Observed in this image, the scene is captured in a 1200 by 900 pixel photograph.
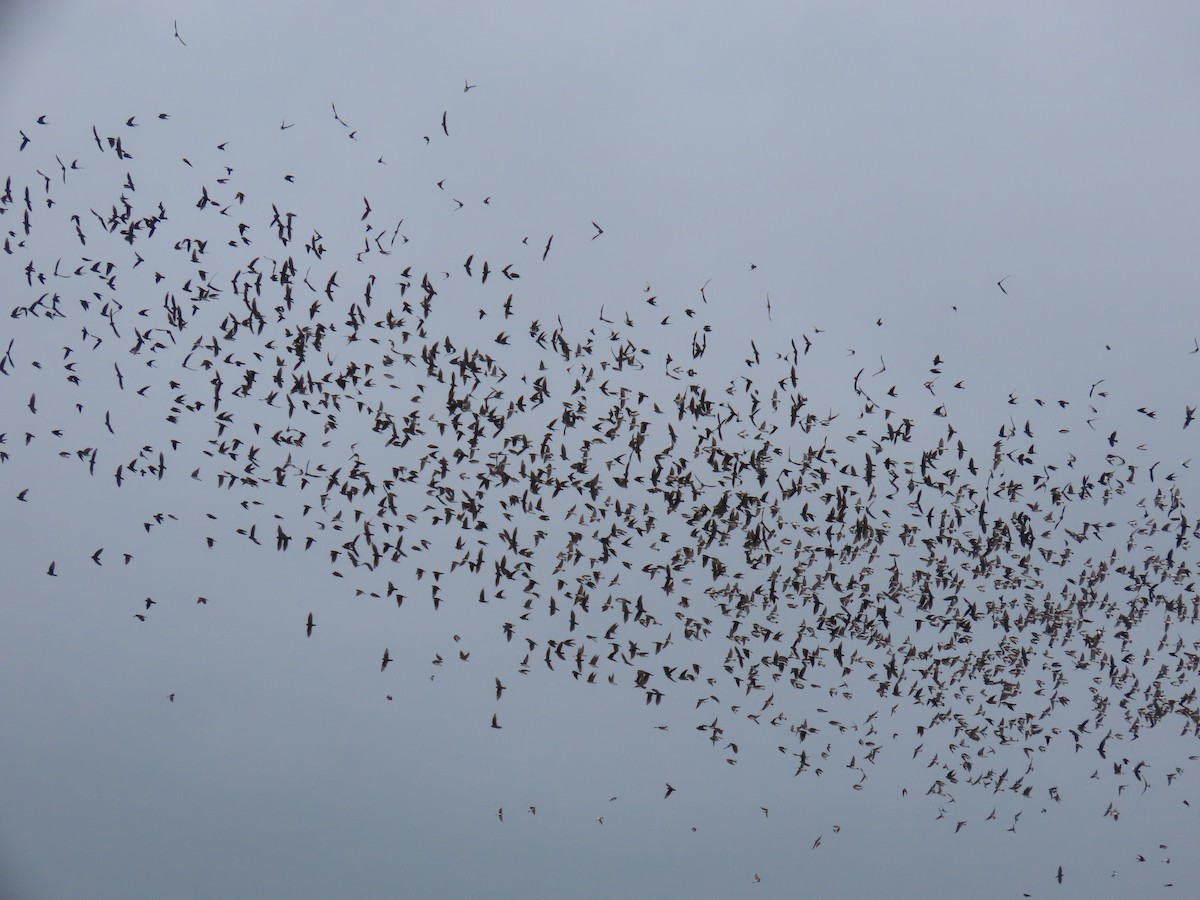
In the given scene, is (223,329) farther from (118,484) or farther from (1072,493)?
(1072,493)

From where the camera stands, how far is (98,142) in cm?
1352

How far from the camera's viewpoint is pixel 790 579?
13.7 meters

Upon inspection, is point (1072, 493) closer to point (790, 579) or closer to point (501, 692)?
point (790, 579)

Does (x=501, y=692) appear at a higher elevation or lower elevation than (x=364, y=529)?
lower

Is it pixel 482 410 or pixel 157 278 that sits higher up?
pixel 157 278

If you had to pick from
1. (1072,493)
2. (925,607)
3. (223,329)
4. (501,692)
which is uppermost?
(223,329)

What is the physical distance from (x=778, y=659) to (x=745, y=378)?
4101mm

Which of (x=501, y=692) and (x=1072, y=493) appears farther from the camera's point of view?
(x=1072, y=493)

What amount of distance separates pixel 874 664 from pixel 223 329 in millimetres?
10616

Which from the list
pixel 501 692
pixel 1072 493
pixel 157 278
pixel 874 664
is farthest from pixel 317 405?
pixel 1072 493

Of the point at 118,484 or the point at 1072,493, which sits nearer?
the point at 118,484

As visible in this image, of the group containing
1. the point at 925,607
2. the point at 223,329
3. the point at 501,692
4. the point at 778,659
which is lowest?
the point at 501,692

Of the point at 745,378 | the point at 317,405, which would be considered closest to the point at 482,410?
the point at 317,405

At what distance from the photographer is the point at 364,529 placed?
13484mm
